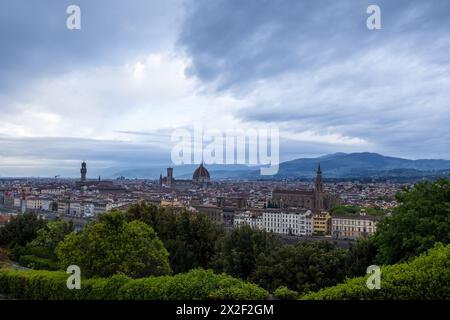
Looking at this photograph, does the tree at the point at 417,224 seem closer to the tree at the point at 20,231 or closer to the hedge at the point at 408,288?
the hedge at the point at 408,288

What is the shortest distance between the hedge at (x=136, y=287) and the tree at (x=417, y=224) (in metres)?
6.35

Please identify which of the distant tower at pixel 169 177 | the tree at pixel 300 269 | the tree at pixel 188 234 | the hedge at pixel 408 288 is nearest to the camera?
the hedge at pixel 408 288

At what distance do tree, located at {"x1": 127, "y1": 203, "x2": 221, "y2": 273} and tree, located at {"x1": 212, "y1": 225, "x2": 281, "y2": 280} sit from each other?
7.10 ft

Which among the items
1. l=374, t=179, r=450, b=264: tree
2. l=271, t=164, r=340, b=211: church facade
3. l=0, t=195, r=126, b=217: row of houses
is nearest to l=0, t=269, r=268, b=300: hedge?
l=374, t=179, r=450, b=264: tree

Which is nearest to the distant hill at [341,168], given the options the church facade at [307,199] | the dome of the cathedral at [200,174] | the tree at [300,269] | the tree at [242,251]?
the dome of the cathedral at [200,174]

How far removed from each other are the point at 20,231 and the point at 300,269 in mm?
19536

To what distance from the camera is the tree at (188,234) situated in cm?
2297

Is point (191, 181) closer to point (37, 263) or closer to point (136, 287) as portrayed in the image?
point (37, 263)

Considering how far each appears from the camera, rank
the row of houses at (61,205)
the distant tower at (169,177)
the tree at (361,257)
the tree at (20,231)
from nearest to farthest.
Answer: the tree at (361,257) < the tree at (20,231) < the row of houses at (61,205) < the distant tower at (169,177)

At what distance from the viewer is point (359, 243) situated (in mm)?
19094

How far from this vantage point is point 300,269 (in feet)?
55.1

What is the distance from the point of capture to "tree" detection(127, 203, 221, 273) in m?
23.0
